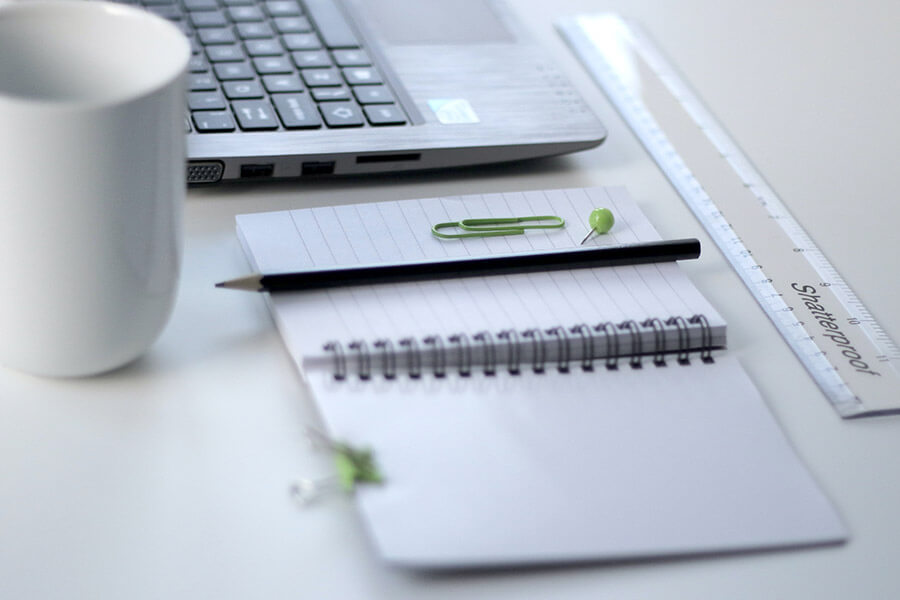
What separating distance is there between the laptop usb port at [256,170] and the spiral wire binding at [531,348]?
19cm

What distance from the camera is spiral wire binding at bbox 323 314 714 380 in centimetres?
58

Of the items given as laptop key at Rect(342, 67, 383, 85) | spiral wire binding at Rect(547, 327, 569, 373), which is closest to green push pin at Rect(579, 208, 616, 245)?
spiral wire binding at Rect(547, 327, 569, 373)

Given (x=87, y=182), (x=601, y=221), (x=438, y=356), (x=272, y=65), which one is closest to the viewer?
(x=87, y=182)

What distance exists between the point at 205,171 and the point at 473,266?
0.20 metres

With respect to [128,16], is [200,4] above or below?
below

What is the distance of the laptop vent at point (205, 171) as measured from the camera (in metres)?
0.71

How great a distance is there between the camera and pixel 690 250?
683 millimetres

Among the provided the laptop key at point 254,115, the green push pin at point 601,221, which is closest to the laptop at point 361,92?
the laptop key at point 254,115

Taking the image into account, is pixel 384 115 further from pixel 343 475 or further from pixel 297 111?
pixel 343 475

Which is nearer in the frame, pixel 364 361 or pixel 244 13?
pixel 364 361

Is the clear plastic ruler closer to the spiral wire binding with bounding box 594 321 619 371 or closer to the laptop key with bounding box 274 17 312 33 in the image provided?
the spiral wire binding with bounding box 594 321 619 371

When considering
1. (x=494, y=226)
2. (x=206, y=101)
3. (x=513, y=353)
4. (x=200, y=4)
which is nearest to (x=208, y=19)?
(x=200, y=4)

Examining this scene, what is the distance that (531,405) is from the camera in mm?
Result: 575

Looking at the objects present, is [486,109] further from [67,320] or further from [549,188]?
[67,320]
